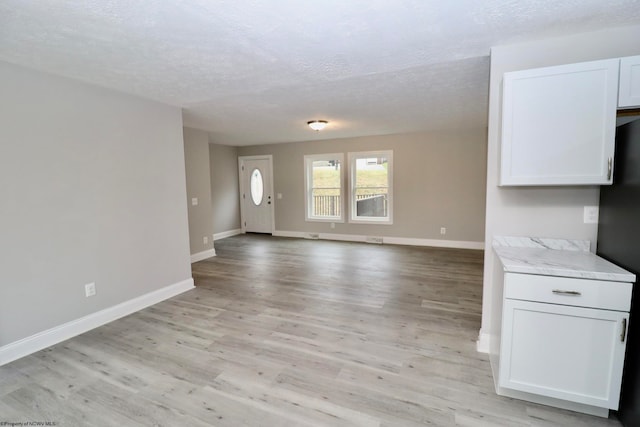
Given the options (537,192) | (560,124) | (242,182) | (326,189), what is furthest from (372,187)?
(560,124)

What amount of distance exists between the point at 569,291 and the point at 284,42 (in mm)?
2378

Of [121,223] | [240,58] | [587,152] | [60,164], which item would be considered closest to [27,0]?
[240,58]

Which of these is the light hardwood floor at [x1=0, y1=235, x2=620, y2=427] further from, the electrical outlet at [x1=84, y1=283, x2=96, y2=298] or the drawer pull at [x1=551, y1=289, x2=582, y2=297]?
the drawer pull at [x1=551, y1=289, x2=582, y2=297]

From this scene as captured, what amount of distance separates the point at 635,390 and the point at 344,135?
5.64m

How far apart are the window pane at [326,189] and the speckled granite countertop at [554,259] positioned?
500 cm

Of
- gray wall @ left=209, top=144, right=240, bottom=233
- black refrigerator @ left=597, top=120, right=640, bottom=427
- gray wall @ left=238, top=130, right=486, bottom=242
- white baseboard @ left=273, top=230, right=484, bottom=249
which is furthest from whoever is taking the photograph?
gray wall @ left=209, top=144, right=240, bottom=233

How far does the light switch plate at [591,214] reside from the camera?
215cm

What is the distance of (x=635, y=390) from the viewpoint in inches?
62.7

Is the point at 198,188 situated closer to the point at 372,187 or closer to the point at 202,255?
the point at 202,255

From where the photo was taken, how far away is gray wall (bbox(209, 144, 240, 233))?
7.35 meters

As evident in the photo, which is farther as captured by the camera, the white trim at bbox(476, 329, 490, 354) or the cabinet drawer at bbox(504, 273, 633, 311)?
the white trim at bbox(476, 329, 490, 354)

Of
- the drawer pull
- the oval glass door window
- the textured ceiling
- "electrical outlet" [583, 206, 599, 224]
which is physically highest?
the textured ceiling

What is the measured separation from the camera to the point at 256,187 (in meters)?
8.02

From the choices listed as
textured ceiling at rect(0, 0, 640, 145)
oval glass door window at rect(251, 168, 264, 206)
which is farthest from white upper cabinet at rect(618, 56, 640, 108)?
oval glass door window at rect(251, 168, 264, 206)
